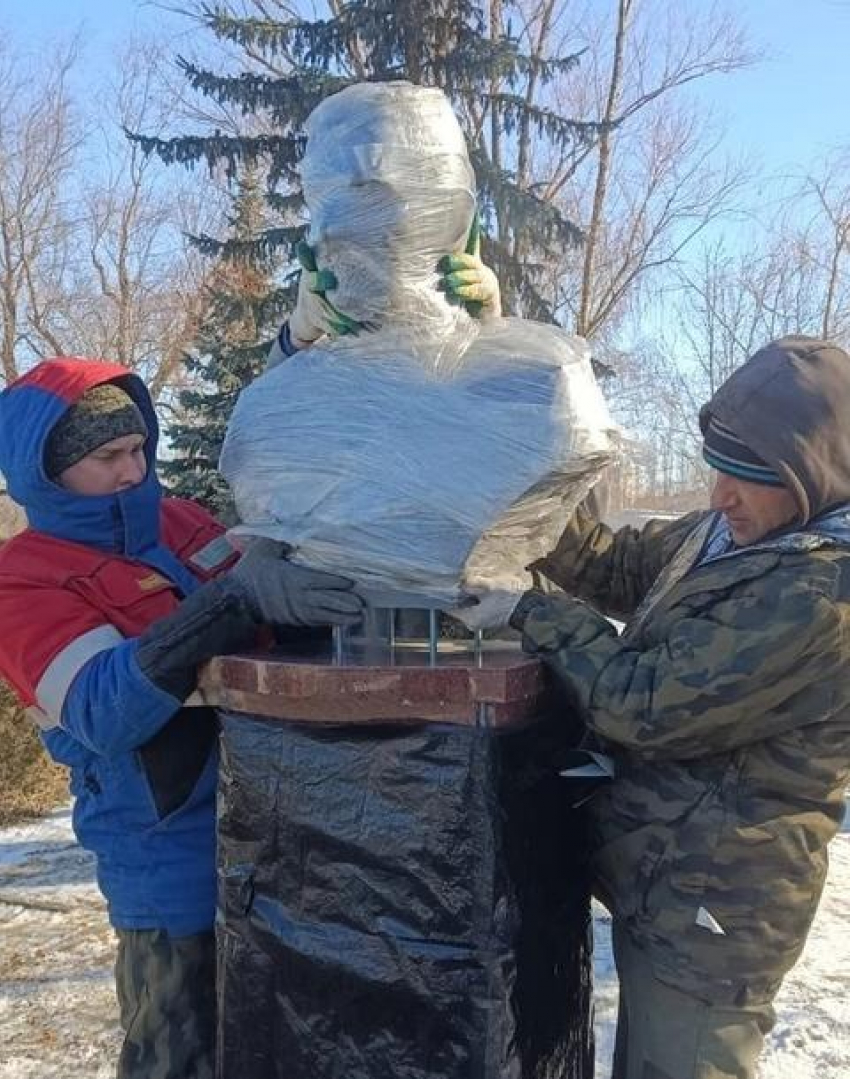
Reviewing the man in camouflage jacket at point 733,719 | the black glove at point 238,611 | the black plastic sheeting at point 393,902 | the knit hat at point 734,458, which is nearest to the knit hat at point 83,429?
the black glove at point 238,611

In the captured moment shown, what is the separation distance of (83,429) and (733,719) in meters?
1.18

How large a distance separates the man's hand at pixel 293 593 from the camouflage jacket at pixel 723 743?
29 centimetres

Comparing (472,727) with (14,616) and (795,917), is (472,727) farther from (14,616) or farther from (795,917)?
(14,616)

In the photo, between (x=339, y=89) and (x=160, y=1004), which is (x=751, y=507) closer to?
(x=160, y=1004)

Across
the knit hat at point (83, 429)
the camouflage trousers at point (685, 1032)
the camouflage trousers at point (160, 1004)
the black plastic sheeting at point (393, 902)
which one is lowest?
the camouflage trousers at point (160, 1004)

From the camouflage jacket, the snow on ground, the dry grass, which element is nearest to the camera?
the camouflage jacket

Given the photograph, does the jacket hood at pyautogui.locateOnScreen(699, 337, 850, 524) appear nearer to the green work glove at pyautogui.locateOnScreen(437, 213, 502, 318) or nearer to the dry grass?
the green work glove at pyautogui.locateOnScreen(437, 213, 502, 318)

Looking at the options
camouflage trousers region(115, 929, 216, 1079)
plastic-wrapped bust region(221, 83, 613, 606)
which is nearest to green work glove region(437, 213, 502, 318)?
plastic-wrapped bust region(221, 83, 613, 606)

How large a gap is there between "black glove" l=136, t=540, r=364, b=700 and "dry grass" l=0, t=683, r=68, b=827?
4.20 meters

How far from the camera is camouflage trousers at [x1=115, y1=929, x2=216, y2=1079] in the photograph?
1974mm

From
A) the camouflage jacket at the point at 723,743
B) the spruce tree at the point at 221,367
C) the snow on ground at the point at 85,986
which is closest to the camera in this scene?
the camouflage jacket at the point at 723,743

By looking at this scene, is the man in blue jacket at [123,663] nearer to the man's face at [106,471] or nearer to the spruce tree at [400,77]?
the man's face at [106,471]

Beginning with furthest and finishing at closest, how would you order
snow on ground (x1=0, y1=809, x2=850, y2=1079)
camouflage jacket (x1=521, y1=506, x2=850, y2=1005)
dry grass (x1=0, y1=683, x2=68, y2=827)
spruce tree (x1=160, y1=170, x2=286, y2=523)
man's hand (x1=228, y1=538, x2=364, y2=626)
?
1. spruce tree (x1=160, y1=170, x2=286, y2=523)
2. dry grass (x1=0, y1=683, x2=68, y2=827)
3. snow on ground (x1=0, y1=809, x2=850, y2=1079)
4. man's hand (x1=228, y1=538, x2=364, y2=626)
5. camouflage jacket (x1=521, y1=506, x2=850, y2=1005)

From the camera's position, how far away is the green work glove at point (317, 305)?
6.13 feet
